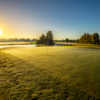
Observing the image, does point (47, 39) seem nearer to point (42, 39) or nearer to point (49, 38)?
point (49, 38)

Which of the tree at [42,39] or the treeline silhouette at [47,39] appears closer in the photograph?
the treeline silhouette at [47,39]

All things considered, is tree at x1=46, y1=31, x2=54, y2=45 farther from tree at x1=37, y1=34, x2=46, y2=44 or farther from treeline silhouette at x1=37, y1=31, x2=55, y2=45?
tree at x1=37, y1=34, x2=46, y2=44

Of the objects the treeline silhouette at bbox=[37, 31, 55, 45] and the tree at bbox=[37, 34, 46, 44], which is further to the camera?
the tree at bbox=[37, 34, 46, 44]

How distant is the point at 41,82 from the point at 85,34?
7367cm

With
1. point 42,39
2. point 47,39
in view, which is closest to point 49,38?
point 47,39

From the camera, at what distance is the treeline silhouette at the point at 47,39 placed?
55.2 meters

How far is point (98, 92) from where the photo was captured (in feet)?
9.97

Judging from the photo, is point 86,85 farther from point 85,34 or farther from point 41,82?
point 85,34

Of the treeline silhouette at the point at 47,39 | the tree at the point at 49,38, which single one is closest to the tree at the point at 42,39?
the treeline silhouette at the point at 47,39

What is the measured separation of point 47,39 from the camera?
57.1m

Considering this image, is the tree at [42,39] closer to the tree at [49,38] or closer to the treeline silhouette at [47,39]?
the treeline silhouette at [47,39]

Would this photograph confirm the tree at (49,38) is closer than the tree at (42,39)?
Yes

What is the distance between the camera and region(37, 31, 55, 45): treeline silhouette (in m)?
55.2

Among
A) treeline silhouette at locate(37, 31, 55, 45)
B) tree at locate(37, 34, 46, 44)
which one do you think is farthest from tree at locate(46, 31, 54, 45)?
tree at locate(37, 34, 46, 44)
